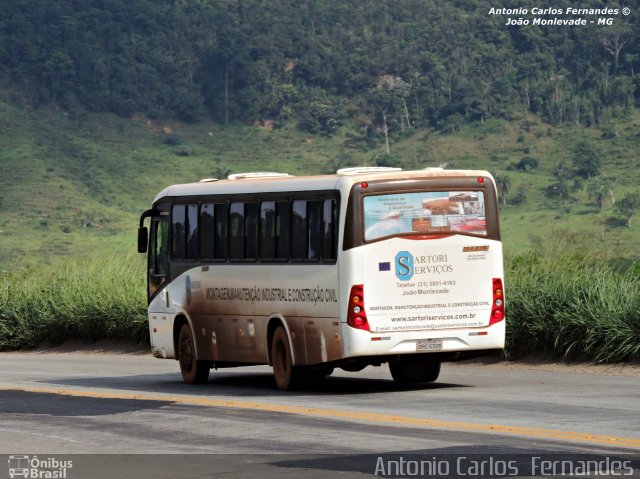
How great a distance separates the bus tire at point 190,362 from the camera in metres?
21.9

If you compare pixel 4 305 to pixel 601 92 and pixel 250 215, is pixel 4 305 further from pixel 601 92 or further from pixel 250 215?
pixel 601 92

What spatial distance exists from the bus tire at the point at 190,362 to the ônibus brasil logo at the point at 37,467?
9.22 m

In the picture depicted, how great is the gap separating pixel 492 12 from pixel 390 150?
2995 centimetres

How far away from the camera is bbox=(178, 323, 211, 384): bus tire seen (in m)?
21.9

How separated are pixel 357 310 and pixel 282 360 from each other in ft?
6.05

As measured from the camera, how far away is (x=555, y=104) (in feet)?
603

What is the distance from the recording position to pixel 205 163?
184 meters

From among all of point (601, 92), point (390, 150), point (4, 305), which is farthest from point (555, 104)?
point (4, 305)

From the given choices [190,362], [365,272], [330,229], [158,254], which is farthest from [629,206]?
[365,272]

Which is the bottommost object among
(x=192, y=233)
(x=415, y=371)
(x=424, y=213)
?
(x=415, y=371)

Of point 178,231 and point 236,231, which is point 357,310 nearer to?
point 236,231

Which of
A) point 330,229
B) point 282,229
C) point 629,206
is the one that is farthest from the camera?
point 629,206

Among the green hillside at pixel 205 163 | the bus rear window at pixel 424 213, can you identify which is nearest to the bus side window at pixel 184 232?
the bus rear window at pixel 424 213

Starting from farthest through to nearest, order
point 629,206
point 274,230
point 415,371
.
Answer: point 629,206, point 415,371, point 274,230
